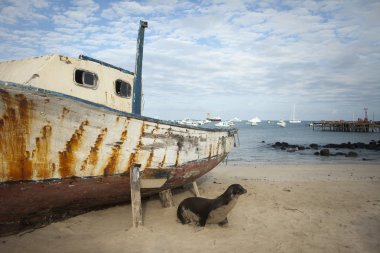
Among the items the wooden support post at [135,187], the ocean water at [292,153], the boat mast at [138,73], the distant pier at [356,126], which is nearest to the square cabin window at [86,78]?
the boat mast at [138,73]

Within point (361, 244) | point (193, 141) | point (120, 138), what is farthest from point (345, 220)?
point (120, 138)

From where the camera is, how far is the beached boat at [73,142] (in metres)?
3.79

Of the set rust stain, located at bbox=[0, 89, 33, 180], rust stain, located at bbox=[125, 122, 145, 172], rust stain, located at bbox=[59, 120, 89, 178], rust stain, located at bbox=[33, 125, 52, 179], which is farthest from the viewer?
rust stain, located at bbox=[125, 122, 145, 172]

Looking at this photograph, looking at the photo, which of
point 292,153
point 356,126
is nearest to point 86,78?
point 292,153

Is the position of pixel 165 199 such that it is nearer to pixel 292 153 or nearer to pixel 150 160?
pixel 150 160

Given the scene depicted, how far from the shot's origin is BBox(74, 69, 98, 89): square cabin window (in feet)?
18.4

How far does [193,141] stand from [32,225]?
141 inches

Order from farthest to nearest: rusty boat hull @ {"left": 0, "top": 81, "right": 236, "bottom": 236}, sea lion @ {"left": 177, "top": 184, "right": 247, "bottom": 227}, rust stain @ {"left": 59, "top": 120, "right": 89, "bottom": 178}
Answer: sea lion @ {"left": 177, "top": 184, "right": 247, "bottom": 227}
rust stain @ {"left": 59, "top": 120, "right": 89, "bottom": 178}
rusty boat hull @ {"left": 0, "top": 81, "right": 236, "bottom": 236}

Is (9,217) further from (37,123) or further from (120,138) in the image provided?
(120,138)

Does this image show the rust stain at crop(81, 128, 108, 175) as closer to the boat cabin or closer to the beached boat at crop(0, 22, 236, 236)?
the beached boat at crop(0, 22, 236, 236)

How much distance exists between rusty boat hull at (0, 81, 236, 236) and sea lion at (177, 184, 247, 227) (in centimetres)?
78

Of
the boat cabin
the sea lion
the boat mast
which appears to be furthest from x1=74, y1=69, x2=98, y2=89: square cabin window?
the sea lion

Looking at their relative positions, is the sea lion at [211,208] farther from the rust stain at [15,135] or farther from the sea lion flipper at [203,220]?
the rust stain at [15,135]

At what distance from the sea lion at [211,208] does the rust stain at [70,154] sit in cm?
242
